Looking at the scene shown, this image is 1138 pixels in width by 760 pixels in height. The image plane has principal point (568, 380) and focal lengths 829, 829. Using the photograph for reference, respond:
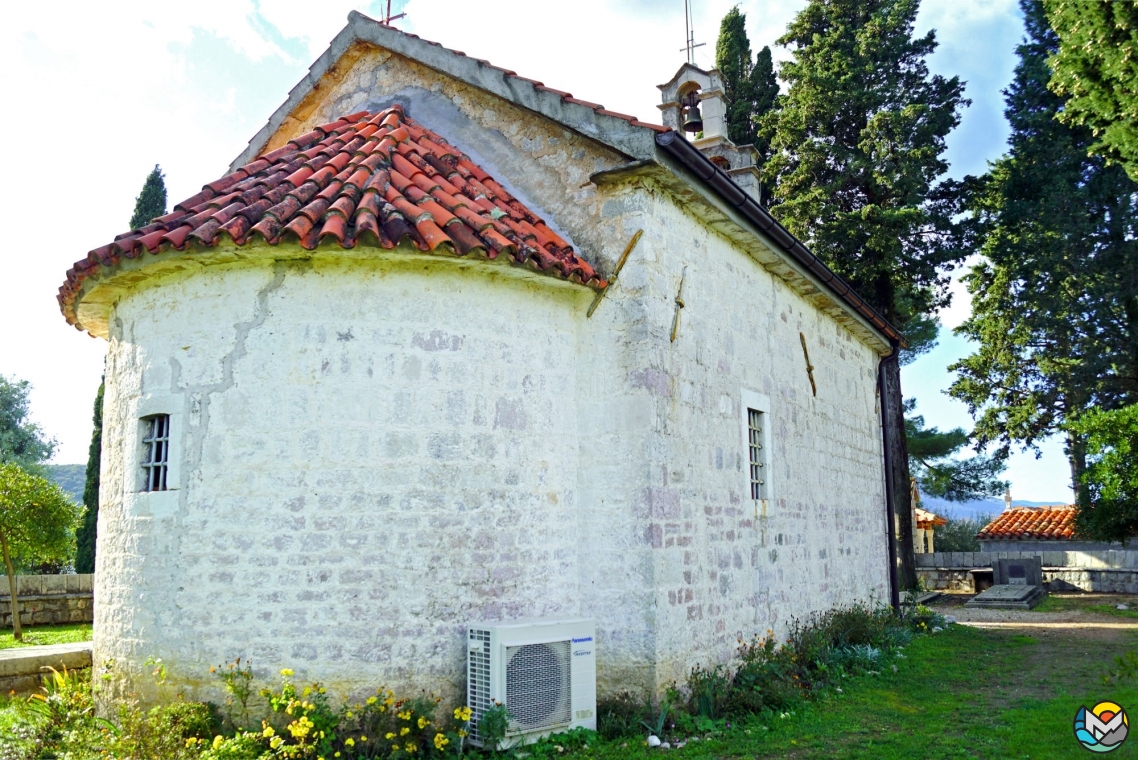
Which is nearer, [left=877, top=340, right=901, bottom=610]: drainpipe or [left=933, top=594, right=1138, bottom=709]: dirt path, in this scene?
[left=933, top=594, right=1138, bottom=709]: dirt path

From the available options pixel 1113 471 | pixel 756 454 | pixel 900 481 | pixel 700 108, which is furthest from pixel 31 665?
pixel 1113 471

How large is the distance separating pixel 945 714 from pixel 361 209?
671 centimetres

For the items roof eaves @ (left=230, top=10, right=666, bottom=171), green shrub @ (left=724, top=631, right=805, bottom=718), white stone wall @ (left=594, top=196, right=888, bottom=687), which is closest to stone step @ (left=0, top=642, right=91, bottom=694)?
roof eaves @ (left=230, top=10, right=666, bottom=171)

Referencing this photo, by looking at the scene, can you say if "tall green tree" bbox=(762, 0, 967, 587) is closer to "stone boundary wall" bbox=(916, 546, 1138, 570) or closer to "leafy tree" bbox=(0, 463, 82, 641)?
"stone boundary wall" bbox=(916, 546, 1138, 570)

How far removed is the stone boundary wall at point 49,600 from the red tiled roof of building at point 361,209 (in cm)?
879

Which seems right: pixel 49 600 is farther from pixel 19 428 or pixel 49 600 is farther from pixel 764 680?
pixel 19 428

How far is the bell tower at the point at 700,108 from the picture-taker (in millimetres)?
10680

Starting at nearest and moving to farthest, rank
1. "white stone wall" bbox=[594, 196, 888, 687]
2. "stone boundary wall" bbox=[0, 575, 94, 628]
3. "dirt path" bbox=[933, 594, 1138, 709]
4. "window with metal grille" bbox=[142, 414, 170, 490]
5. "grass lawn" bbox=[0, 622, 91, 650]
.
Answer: "window with metal grille" bbox=[142, 414, 170, 490] → "white stone wall" bbox=[594, 196, 888, 687] → "dirt path" bbox=[933, 594, 1138, 709] → "grass lawn" bbox=[0, 622, 91, 650] → "stone boundary wall" bbox=[0, 575, 94, 628]

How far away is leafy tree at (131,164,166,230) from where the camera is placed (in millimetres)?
19703

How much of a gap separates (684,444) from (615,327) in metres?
1.24

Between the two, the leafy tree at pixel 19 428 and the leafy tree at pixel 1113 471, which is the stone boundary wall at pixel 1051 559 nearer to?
the leafy tree at pixel 1113 471

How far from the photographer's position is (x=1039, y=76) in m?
22.4

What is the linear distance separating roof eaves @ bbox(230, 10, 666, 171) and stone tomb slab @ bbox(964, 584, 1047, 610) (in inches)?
591

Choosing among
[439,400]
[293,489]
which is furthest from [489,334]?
[293,489]
